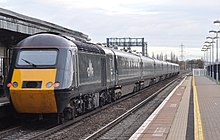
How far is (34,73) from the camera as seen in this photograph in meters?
14.1

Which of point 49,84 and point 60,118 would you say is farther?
point 60,118

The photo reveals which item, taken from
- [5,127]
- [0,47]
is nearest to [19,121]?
[5,127]

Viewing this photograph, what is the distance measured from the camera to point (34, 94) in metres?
13.9

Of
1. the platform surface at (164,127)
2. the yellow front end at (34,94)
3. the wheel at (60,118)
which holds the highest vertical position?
the yellow front end at (34,94)

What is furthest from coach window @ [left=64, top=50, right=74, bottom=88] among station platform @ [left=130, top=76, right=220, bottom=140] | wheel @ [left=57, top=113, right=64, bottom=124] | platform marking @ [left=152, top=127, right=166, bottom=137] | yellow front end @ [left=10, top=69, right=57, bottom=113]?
platform marking @ [left=152, top=127, right=166, bottom=137]

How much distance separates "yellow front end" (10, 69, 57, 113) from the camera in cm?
1385

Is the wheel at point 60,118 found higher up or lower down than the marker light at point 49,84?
lower down

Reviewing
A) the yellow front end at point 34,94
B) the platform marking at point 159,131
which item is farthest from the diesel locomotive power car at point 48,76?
the platform marking at point 159,131

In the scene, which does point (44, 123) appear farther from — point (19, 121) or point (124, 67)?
point (124, 67)

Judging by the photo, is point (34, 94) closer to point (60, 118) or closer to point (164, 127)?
point (60, 118)

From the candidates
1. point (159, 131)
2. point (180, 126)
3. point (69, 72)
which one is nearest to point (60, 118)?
point (69, 72)

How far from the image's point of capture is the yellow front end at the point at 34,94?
45.4 ft

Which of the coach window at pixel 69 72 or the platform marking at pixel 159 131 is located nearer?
the platform marking at pixel 159 131

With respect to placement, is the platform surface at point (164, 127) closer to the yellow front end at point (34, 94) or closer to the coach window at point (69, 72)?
the coach window at point (69, 72)
